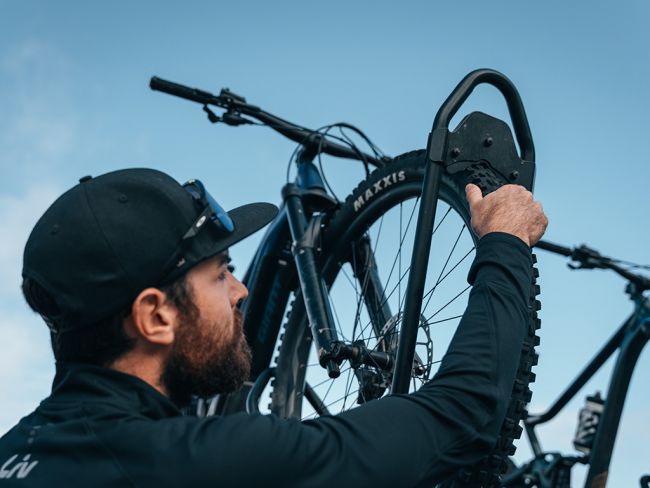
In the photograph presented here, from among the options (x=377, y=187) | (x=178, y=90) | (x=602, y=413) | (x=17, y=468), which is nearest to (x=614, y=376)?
(x=602, y=413)

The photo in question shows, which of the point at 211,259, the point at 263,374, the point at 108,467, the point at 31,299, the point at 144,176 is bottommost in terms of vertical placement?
the point at 108,467

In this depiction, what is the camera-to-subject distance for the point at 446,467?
1.57 meters

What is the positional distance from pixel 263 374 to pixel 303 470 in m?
2.01

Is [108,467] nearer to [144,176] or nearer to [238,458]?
[238,458]

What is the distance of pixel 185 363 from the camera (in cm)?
178

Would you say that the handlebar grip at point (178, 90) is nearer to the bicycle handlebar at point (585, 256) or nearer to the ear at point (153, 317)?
the ear at point (153, 317)

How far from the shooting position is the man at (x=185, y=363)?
146 centimetres

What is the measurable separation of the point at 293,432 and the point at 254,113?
2.77m

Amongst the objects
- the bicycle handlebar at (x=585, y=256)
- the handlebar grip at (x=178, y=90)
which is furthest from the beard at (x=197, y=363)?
the bicycle handlebar at (x=585, y=256)

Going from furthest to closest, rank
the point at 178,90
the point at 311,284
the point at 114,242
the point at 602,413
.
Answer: the point at 602,413
the point at 178,90
the point at 311,284
the point at 114,242

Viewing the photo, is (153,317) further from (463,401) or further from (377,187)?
(377,187)

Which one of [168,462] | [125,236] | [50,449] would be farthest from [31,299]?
[168,462]

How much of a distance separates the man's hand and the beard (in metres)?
0.60

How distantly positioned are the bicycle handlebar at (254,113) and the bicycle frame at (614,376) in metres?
1.78
